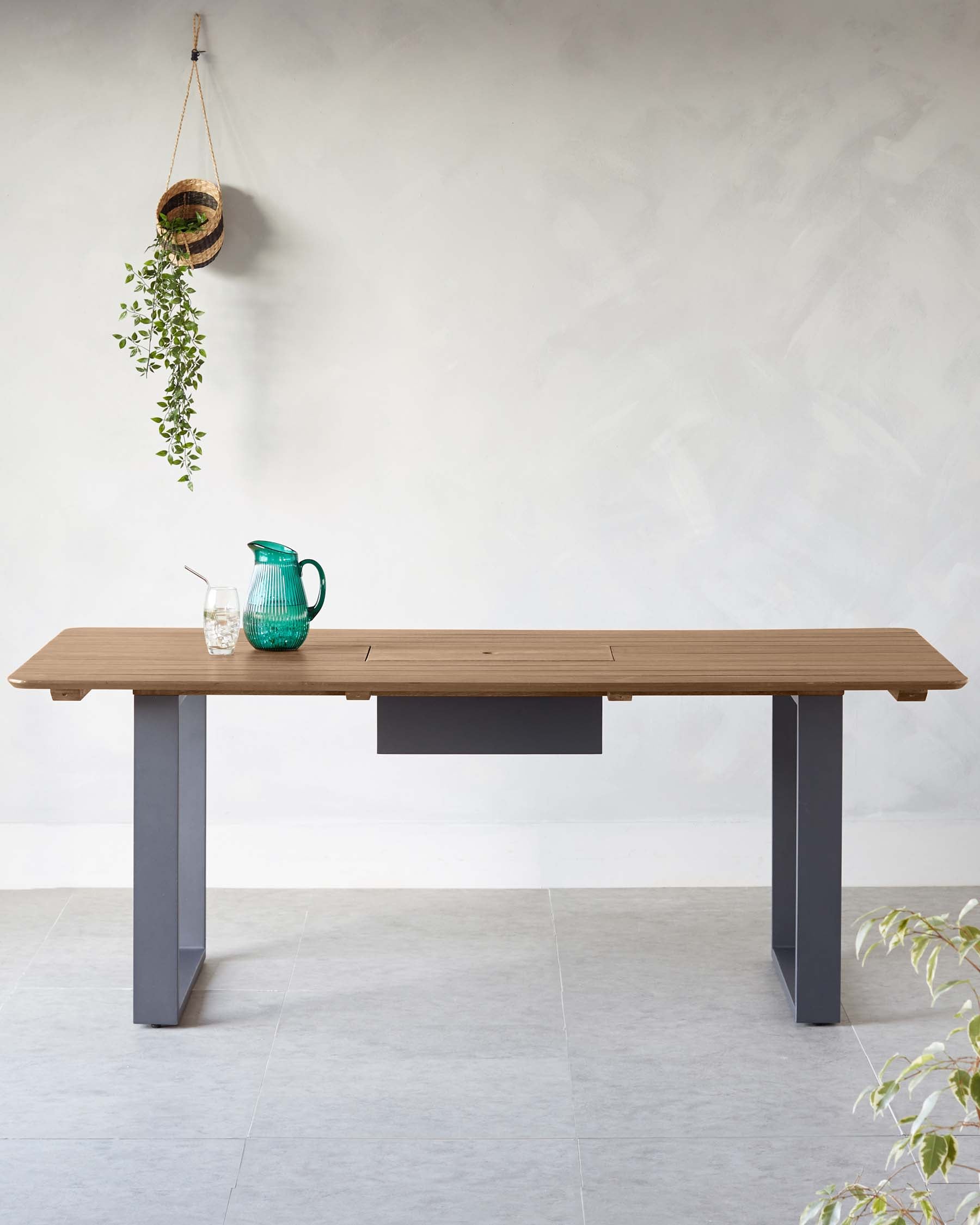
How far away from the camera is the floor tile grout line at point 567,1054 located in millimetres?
2236

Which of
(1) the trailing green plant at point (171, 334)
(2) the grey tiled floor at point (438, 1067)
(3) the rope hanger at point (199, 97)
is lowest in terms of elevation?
(2) the grey tiled floor at point (438, 1067)

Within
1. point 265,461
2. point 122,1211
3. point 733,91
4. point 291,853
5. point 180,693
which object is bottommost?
point 122,1211

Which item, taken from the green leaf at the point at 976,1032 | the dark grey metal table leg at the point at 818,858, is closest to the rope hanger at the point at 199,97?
the dark grey metal table leg at the point at 818,858

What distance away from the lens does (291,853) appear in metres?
3.77

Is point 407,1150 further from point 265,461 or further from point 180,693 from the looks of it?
point 265,461

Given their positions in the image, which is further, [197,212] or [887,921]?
[197,212]

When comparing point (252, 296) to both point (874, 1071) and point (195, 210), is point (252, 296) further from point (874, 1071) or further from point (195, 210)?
point (874, 1071)

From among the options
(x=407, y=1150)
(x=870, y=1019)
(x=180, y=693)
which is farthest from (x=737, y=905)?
(x=180, y=693)

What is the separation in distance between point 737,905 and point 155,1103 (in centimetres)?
176

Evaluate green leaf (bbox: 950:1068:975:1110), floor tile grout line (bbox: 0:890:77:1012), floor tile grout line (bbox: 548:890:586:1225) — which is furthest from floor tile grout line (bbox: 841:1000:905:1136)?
floor tile grout line (bbox: 0:890:77:1012)

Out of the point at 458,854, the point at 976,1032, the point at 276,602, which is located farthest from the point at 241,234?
the point at 976,1032

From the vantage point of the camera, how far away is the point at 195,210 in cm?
346

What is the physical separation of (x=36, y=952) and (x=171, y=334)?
1.66 metres

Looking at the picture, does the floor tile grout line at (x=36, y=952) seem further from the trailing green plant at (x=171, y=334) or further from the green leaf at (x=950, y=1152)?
the green leaf at (x=950, y=1152)
